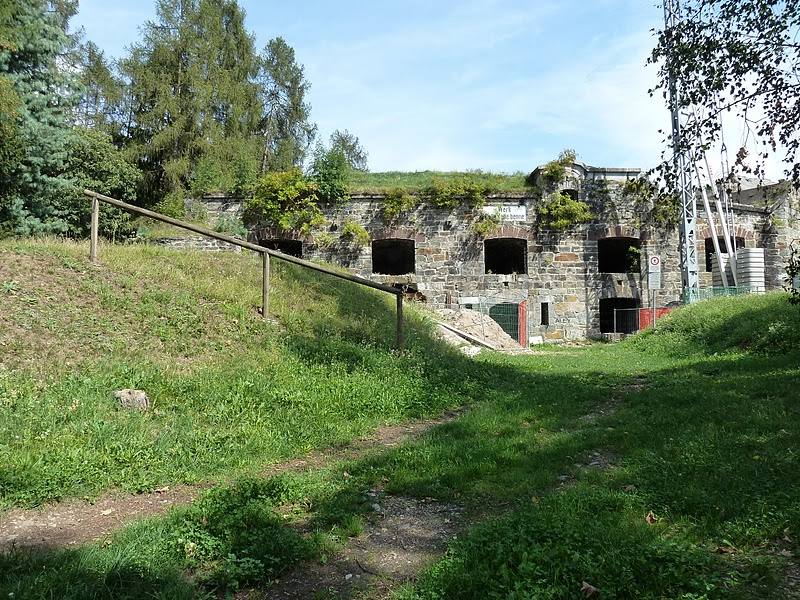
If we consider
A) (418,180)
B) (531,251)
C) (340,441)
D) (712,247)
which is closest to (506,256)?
(531,251)

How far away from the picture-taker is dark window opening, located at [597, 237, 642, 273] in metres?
19.1

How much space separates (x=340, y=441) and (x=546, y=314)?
14.0m

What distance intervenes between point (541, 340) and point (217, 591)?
16.1 meters

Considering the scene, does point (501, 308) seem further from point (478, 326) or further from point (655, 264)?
point (655, 264)

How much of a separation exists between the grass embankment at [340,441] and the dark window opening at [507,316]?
7770 mm

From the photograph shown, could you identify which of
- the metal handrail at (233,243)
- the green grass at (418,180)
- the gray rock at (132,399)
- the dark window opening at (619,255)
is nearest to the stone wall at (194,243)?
the green grass at (418,180)

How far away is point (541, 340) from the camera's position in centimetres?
1783

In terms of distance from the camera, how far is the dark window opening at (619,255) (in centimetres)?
1912

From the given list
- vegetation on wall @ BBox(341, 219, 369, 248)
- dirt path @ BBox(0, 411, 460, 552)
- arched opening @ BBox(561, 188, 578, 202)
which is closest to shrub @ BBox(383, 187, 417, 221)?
vegetation on wall @ BBox(341, 219, 369, 248)

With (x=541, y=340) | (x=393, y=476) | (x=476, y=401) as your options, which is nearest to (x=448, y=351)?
(x=476, y=401)

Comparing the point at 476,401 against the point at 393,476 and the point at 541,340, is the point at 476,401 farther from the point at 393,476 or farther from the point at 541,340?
the point at 541,340

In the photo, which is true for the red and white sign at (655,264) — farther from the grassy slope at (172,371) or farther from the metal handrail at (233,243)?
the metal handrail at (233,243)

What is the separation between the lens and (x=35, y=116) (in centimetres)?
1505

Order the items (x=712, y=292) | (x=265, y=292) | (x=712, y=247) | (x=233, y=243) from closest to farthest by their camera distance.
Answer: (x=265, y=292), (x=233, y=243), (x=712, y=292), (x=712, y=247)
